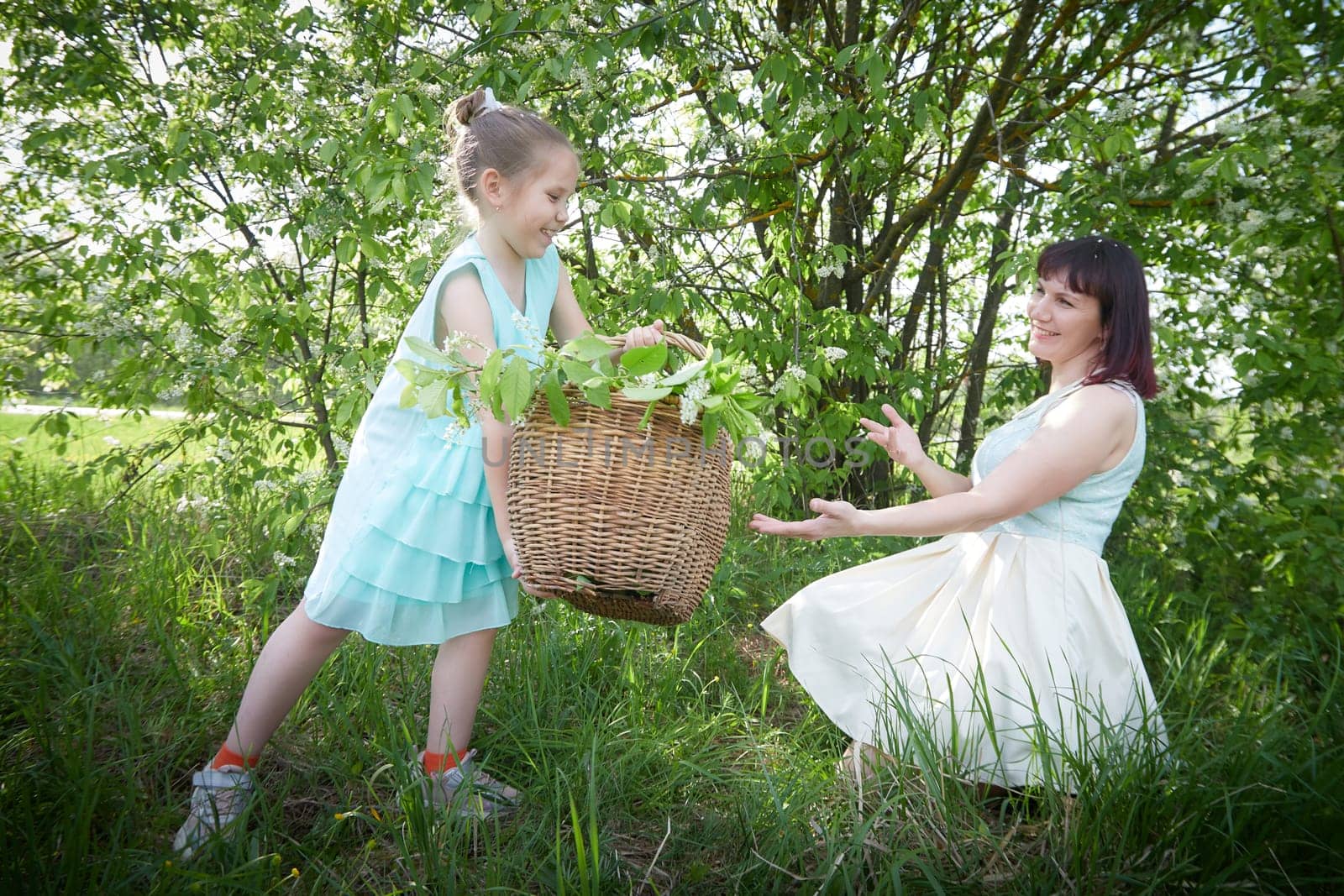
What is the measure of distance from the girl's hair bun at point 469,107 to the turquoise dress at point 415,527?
14.7 inches

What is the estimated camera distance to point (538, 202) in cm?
189

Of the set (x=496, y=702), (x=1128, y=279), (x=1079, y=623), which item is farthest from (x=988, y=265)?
(x=496, y=702)

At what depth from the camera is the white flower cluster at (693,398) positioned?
147 centimetres

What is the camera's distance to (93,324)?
307cm

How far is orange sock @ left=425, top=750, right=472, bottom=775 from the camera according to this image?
1938mm

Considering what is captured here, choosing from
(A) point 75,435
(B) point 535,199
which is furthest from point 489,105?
(A) point 75,435

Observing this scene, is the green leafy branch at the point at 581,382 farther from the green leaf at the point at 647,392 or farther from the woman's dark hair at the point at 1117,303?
the woman's dark hair at the point at 1117,303

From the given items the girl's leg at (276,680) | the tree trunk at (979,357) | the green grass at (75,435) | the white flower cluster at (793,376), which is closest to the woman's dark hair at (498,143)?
the girl's leg at (276,680)

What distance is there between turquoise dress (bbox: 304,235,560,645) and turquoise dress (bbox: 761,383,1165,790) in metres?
0.79

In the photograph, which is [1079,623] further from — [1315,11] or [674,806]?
[1315,11]

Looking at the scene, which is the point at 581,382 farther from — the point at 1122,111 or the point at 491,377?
the point at 1122,111

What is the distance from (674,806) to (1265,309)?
8.99 feet

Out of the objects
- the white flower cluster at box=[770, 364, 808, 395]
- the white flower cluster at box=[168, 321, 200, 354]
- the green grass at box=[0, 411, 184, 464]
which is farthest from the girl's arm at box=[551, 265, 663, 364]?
the green grass at box=[0, 411, 184, 464]

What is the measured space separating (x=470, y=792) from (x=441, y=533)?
0.52 m
